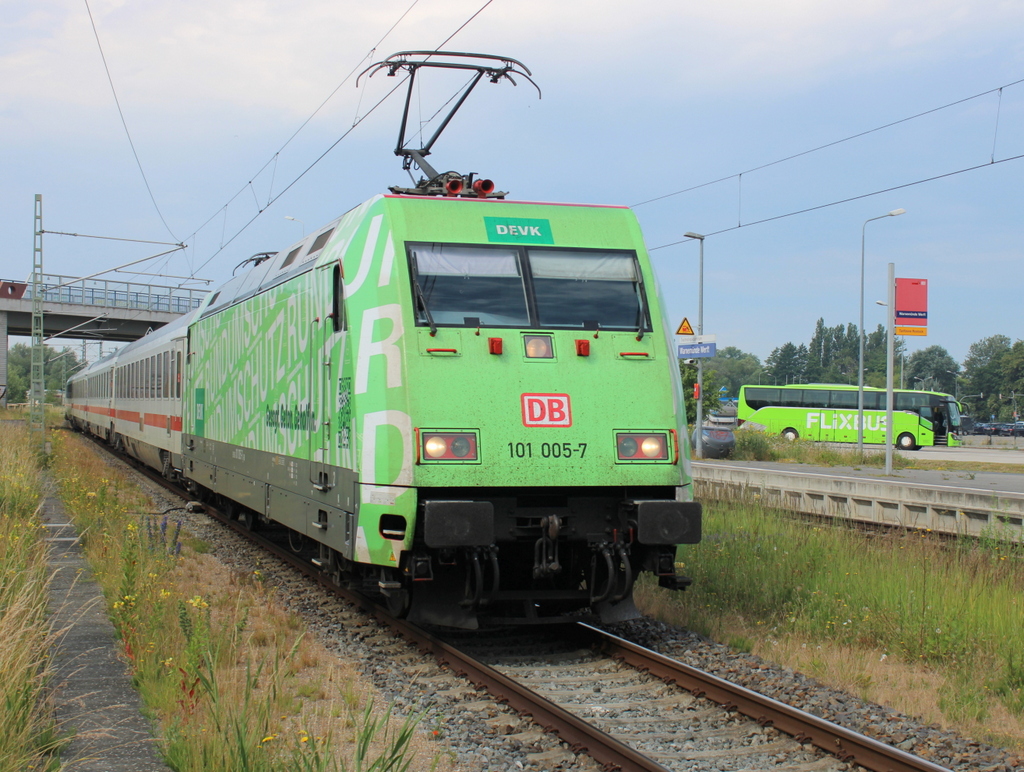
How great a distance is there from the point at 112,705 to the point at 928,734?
444 cm

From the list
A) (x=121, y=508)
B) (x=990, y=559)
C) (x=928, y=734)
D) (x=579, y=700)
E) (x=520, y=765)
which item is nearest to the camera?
(x=520, y=765)

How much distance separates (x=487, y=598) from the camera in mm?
6793

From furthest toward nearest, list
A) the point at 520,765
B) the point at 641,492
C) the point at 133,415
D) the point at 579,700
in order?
1. the point at 133,415
2. the point at 641,492
3. the point at 579,700
4. the point at 520,765

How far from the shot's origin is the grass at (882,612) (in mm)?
6113

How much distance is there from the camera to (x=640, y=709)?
18.8 ft

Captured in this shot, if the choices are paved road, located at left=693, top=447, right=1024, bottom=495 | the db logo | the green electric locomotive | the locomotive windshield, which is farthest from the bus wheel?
the db logo

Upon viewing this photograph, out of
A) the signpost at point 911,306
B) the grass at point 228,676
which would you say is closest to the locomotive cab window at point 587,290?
the grass at point 228,676

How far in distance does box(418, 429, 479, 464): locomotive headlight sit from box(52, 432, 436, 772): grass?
151 centimetres

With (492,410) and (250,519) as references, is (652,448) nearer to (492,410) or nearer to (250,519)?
(492,410)

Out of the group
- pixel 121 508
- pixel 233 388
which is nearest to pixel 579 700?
pixel 233 388

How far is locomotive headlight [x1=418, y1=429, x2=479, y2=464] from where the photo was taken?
664 centimetres

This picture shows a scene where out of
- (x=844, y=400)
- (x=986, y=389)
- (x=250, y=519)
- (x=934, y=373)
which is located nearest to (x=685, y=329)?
(x=250, y=519)

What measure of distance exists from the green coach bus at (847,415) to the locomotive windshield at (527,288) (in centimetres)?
3784

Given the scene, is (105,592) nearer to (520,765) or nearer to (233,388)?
(233,388)
